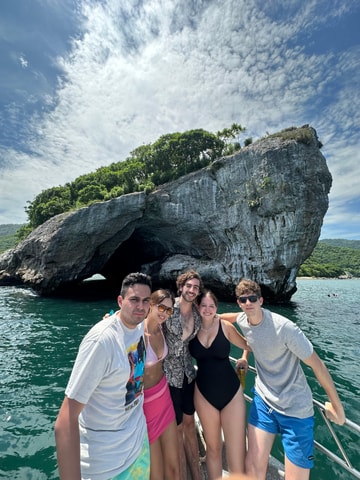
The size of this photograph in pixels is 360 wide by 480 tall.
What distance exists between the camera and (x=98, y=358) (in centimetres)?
165

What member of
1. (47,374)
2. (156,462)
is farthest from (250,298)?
(47,374)

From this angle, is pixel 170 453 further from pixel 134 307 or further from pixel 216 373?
pixel 134 307

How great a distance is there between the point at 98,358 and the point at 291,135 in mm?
22710

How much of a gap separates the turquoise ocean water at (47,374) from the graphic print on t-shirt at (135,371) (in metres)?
3.18

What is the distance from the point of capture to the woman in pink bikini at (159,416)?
7.59 ft

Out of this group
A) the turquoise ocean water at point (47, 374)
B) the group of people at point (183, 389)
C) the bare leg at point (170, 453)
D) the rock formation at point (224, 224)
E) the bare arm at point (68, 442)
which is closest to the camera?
the bare arm at point (68, 442)

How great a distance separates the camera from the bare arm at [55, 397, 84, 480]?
1424mm

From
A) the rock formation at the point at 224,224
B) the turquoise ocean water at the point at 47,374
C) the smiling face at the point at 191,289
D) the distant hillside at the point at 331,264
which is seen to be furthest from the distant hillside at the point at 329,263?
the smiling face at the point at 191,289

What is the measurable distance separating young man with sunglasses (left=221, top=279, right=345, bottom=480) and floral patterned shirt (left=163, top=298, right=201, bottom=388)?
0.78 metres

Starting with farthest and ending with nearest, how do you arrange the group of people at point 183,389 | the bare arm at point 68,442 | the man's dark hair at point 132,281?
the man's dark hair at point 132,281 < the group of people at point 183,389 < the bare arm at point 68,442

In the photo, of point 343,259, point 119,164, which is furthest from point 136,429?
point 343,259

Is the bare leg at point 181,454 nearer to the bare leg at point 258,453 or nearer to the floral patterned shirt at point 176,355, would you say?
the floral patterned shirt at point 176,355

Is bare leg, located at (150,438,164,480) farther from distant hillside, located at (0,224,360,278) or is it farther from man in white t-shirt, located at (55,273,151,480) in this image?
distant hillside, located at (0,224,360,278)

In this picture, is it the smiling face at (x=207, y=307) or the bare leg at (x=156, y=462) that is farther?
the smiling face at (x=207, y=307)
